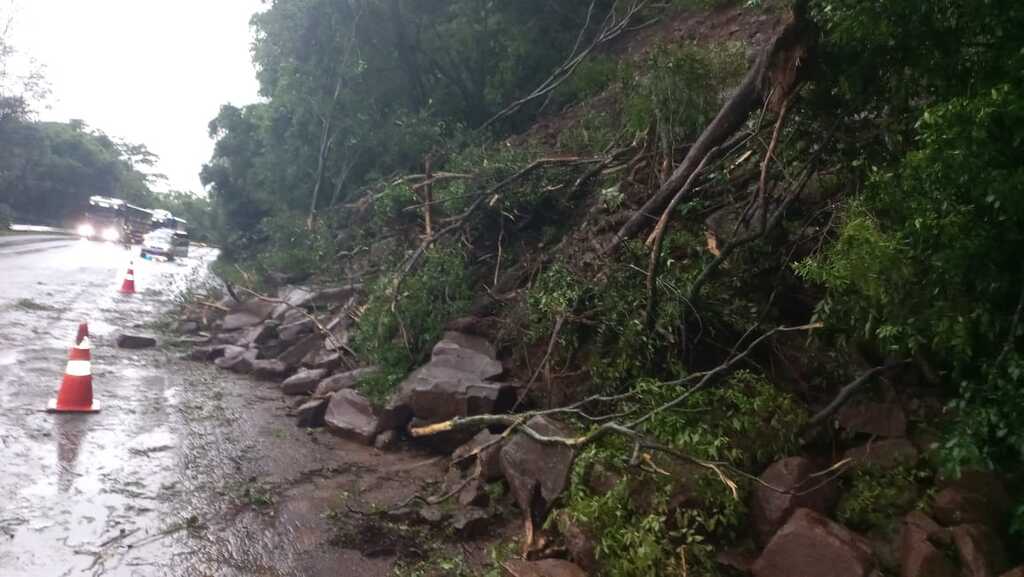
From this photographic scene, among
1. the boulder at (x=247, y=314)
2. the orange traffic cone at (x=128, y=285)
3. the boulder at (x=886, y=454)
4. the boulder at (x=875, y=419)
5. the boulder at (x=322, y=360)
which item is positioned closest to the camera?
A: the boulder at (x=886, y=454)

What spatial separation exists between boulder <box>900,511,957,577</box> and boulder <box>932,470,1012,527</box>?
10 centimetres

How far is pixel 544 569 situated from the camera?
392 cm

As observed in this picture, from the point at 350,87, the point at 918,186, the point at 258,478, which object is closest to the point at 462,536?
the point at 258,478

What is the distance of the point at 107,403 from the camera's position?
22.1 feet

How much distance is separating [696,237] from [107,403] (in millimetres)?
5719

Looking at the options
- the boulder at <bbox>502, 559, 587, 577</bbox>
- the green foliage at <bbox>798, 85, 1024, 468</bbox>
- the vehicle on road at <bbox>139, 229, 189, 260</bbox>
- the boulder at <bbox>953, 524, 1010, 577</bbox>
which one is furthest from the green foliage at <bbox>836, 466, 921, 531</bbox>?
the vehicle on road at <bbox>139, 229, 189, 260</bbox>

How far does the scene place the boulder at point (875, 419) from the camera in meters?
4.34

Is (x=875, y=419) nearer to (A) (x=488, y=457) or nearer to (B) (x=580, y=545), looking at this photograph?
(B) (x=580, y=545)

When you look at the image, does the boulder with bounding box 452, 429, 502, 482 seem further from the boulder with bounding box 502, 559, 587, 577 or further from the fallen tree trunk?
the fallen tree trunk

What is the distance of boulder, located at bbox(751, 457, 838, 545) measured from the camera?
3.90m

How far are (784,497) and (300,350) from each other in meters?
7.05

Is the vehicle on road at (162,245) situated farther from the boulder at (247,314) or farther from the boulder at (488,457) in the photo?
the boulder at (488,457)

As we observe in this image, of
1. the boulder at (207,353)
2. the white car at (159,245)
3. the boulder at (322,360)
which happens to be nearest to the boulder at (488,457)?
the boulder at (322,360)

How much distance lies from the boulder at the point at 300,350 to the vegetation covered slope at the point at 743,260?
1066 mm
